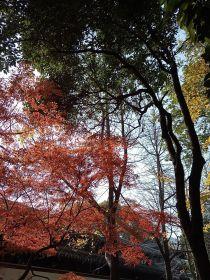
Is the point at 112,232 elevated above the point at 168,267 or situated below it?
above

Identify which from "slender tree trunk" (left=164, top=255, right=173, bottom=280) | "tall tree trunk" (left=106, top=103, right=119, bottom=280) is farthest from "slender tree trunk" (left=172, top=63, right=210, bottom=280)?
"slender tree trunk" (left=164, top=255, right=173, bottom=280)

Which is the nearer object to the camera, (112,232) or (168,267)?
(112,232)

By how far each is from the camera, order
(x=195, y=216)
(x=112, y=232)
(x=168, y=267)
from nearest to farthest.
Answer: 1. (x=195, y=216)
2. (x=112, y=232)
3. (x=168, y=267)

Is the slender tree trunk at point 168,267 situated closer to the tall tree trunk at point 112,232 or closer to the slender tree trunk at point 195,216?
the tall tree trunk at point 112,232

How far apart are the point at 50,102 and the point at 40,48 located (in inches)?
81.4

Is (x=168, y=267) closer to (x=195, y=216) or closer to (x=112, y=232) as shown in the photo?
(x=112, y=232)

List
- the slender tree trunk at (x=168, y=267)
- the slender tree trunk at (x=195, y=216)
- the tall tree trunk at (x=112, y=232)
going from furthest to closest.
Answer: the slender tree trunk at (x=168, y=267) < the tall tree trunk at (x=112, y=232) < the slender tree trunk at (x=195, y=216)

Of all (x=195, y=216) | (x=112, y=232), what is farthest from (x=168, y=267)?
(x=195, y=216)

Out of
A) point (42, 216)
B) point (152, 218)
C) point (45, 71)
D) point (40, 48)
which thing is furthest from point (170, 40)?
point (152, 218)

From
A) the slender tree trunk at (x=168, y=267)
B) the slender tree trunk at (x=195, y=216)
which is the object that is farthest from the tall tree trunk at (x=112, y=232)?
the slender tree trunk at (x=195, y=216)

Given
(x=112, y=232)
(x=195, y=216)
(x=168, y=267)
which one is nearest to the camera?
(x=195, y=216)

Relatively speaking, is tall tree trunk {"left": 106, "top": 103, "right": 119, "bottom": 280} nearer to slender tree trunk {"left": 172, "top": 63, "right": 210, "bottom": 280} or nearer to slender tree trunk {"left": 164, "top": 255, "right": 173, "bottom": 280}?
slender tree trunk {"left": 164, "top": 255, "right": 173, "bottom": 280}

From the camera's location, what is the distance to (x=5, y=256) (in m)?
13.9

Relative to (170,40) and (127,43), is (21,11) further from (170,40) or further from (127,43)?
(170,40)
